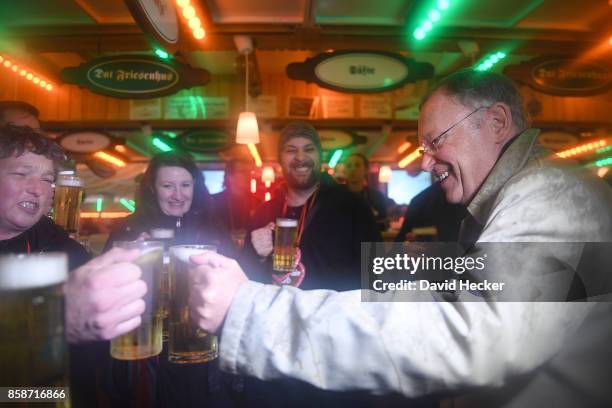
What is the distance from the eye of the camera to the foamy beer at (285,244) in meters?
1.57

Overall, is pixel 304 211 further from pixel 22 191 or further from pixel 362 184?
pixel 362 184

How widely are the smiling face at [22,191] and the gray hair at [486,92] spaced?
1.50m

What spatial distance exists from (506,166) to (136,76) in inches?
124

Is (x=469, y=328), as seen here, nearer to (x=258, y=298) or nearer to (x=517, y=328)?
(x=517, y=328)

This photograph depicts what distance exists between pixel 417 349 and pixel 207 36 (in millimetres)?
3199

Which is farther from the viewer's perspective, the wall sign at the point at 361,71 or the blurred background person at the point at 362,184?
the blurred background person at the point at 362,184

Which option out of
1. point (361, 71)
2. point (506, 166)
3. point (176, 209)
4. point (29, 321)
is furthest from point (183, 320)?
point (361, 71)

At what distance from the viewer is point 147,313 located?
0.72 metres

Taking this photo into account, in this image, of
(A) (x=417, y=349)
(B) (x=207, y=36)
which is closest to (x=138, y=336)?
(A) (x=417, y=349)

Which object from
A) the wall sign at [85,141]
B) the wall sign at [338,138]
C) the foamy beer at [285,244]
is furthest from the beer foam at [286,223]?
the wall sign at [85,141]

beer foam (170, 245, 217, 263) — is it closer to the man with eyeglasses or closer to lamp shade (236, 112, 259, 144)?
the man with eyeglasses

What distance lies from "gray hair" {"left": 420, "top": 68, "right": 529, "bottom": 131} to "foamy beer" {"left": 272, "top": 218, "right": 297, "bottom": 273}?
32.6 inches

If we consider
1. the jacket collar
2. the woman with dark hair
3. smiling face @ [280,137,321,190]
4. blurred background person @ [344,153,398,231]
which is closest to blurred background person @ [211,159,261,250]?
the woman with dark hair

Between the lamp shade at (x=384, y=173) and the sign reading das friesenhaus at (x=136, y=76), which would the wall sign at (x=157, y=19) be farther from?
the lamp shade at (x=384, y=173)
